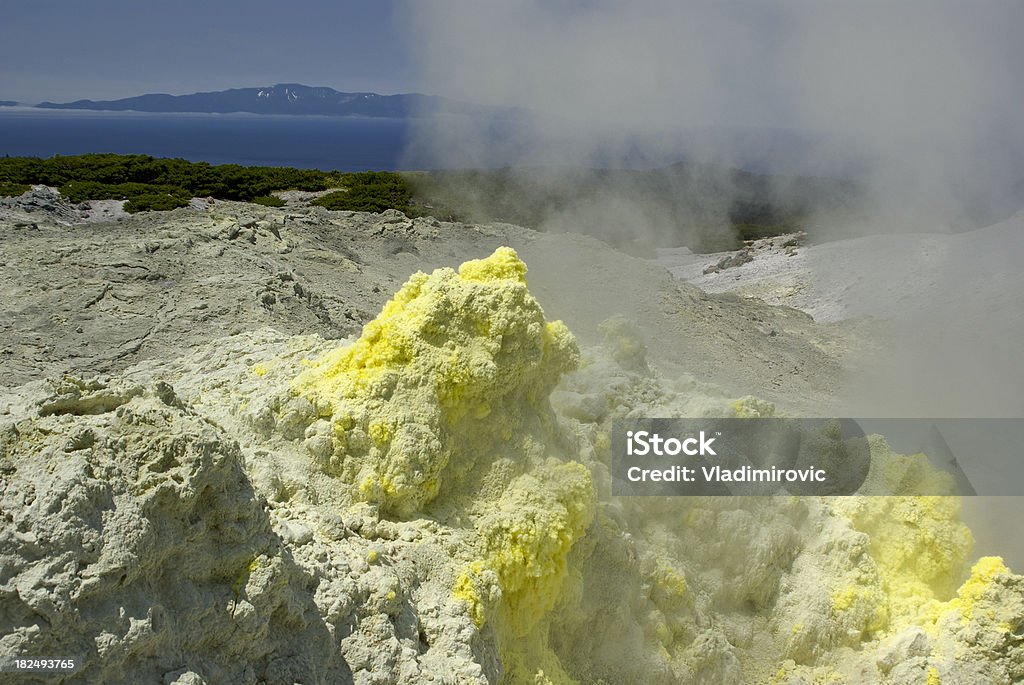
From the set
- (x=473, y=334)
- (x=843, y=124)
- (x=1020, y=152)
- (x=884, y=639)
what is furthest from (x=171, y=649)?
(x=1020, y=152)

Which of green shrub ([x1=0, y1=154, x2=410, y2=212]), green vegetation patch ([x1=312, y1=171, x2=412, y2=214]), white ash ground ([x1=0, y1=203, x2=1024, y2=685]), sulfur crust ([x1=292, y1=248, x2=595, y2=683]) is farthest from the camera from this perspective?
green vegetation patch ([x1=312, y1=171, x2=412, y2=214])

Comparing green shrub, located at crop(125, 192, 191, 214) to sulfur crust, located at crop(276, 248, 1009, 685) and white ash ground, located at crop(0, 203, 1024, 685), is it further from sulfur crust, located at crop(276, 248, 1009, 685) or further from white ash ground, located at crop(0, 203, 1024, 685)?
sulfur crust, located at crop(276, 248, 1009, 685)

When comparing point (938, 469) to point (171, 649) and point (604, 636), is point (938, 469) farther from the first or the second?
point (171, 649)

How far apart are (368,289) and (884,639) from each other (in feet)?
35.4

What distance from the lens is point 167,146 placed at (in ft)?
401

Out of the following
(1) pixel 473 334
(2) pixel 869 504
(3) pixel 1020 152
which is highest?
(3) pixel 1020 152

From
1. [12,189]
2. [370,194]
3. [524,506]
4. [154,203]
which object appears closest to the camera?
[524,506]

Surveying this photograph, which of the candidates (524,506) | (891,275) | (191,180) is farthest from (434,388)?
(191,180)

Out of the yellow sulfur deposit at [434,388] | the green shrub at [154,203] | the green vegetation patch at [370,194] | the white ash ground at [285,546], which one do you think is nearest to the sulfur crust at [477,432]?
the yellow sulfur deposit at [434,388]

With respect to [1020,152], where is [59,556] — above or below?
below

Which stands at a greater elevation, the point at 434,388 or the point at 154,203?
the point at 154,203

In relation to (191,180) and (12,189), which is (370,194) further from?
(12,189)

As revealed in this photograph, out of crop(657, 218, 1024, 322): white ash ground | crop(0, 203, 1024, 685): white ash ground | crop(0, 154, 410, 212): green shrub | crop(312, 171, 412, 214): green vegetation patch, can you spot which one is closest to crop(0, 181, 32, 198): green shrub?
crop(0, 154, 410, 212): green shrub

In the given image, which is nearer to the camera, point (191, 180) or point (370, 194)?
point (191, 180)
